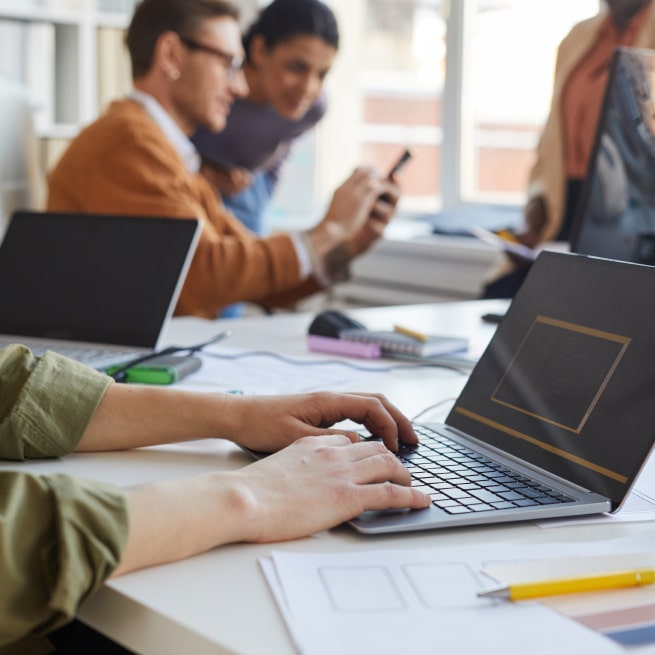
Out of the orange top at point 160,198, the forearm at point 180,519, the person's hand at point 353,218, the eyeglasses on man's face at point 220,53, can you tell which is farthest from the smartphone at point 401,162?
the forearm at point 180,519

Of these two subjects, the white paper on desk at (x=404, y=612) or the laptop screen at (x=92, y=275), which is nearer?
the white paper on desk at (x=404, y=612)

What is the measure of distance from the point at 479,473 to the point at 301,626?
1.06ft

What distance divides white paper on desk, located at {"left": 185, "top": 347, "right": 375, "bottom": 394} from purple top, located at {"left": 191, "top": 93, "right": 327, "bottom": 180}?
5.44ft

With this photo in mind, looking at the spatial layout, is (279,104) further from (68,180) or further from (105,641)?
(105,641)

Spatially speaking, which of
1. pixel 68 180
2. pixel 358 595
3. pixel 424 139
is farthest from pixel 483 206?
pixel 358 595

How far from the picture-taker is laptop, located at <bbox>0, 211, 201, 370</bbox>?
4.57 ft

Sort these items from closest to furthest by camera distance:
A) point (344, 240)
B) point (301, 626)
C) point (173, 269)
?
point (301, 626) < point (173, 269) < point (344, 240)

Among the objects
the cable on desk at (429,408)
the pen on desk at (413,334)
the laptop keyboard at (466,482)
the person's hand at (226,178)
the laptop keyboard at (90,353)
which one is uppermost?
the person's hand at (226,178)

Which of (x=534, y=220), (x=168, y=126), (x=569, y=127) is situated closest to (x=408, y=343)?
(x=168, y=126)

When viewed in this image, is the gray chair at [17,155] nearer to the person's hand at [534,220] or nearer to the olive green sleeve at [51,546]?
the person's hand at [534,220]

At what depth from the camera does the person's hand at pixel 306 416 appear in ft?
3.08

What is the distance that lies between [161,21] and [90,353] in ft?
4.22

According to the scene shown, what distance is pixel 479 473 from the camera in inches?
34.4

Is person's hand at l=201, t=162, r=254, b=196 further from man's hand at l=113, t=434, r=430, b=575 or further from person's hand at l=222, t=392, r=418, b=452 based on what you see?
man's hand at l=113, t=434, r=430, b=575
